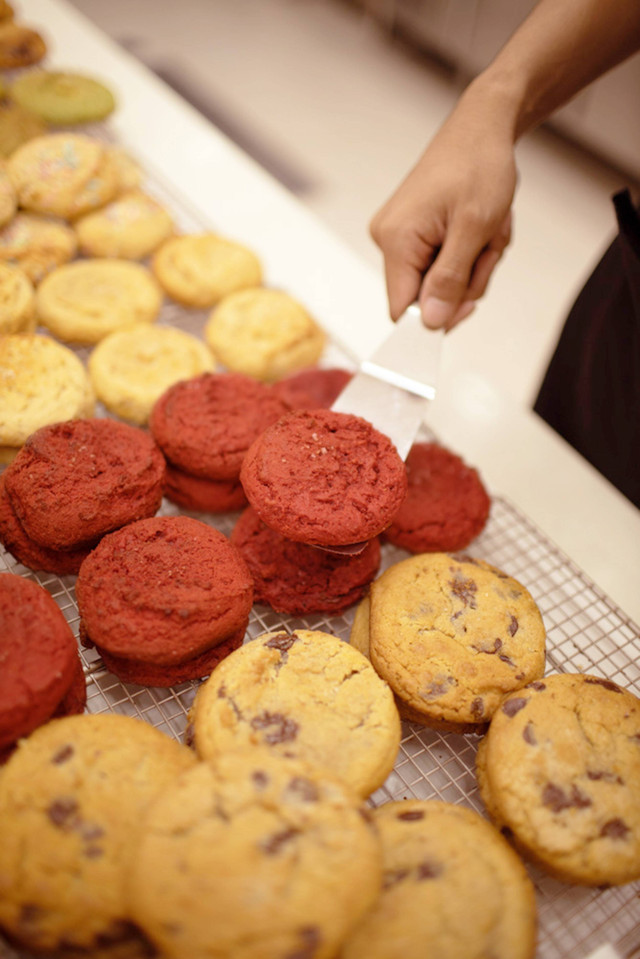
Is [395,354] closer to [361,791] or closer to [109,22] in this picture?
[361,791]

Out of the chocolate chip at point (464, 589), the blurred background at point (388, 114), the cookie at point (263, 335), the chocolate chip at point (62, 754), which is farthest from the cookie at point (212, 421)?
the blurred background at point (388, 114)

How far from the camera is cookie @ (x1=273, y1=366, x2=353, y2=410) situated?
1697mm

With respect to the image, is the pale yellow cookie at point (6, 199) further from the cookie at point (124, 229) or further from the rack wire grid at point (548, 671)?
the rack wire grid at point (548, 671)

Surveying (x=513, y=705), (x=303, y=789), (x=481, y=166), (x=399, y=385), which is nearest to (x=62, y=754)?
(x=303, y=789)

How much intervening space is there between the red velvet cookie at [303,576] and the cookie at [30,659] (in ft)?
1.36

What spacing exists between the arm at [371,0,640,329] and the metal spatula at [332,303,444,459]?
0.07 meters

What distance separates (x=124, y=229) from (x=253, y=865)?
1.89m

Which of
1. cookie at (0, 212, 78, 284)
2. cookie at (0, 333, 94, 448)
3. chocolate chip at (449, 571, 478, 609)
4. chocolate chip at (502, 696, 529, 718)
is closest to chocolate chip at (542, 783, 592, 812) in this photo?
chocolate chip at (502, 696, 529, 718)

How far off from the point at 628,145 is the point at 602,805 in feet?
13.8

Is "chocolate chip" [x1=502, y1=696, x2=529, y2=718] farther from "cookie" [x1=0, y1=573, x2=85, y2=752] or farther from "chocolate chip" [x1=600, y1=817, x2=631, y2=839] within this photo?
"cookie" [x1=0, y1=573, x2=85, y2=752]

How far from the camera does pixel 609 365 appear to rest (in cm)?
205

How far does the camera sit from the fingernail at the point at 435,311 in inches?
62.7

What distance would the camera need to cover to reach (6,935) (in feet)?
2.99

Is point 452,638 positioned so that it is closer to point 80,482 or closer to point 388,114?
Answer: point 80,482
